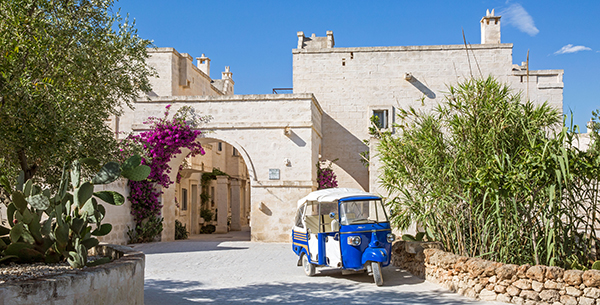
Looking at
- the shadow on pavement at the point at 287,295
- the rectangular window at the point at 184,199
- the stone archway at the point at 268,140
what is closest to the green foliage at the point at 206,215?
the rectangular window at the point at 184,199

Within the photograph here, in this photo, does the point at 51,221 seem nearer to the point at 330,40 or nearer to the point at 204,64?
the point at 330,40

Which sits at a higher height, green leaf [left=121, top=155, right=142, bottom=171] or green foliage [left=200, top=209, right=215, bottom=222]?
green leaf [left=121, top=155, right=142, bottom=171]

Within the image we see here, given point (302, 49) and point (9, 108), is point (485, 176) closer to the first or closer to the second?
point (9, 108)

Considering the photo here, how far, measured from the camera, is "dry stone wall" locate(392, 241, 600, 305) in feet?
21.8

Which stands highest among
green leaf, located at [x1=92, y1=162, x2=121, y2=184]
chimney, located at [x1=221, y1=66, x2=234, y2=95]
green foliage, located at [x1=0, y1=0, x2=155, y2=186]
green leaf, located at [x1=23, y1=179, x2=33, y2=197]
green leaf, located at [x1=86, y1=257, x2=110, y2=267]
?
chimney, located at [x1=221, y1=66, x2=234, y2=95]

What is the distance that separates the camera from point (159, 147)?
15766 millimetres

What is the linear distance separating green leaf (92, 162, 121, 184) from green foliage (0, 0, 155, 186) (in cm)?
53

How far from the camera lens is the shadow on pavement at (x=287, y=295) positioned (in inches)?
294

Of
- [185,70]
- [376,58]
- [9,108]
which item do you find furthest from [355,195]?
[185,70]

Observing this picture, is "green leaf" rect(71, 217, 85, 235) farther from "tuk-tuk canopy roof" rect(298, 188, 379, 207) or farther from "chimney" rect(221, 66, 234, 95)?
"chimney" rect(221, 66, 234, 95)

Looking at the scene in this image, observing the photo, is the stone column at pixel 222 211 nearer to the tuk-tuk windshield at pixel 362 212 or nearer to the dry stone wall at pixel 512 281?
the tuk-tuk windshield at pixel 362 212

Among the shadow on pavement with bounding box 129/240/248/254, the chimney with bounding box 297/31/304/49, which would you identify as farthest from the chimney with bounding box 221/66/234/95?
the shadow on pavement with bounding box 129/240/248/254

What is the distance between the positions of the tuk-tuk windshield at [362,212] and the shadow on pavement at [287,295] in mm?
1151

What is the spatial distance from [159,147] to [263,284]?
813cm
